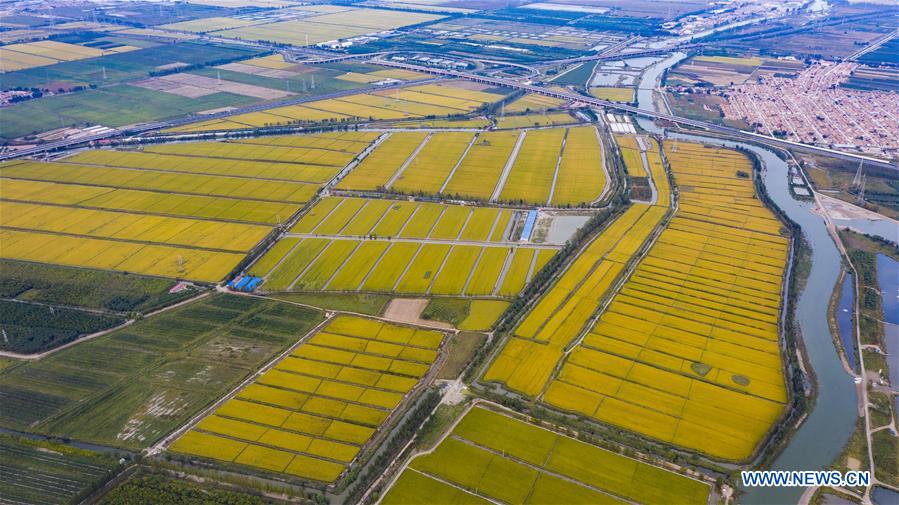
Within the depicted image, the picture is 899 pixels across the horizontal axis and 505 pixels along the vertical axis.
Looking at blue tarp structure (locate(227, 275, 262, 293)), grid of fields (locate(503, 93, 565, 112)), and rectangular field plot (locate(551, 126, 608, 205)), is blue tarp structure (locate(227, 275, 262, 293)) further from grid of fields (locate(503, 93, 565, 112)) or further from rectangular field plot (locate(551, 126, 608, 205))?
grid of fields (locate(503, 93, 565, 112))

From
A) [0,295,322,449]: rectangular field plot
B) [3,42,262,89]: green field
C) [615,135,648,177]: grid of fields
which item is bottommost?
[0,295,322,449]: rectangular field plot

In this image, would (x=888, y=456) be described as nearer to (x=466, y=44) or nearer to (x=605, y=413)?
(x=605, y=413)

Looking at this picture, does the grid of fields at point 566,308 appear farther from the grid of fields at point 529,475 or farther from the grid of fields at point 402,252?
the grid of fields at point 529,475

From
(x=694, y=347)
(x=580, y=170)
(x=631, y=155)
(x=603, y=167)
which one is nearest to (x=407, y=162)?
(x=580, y=170)

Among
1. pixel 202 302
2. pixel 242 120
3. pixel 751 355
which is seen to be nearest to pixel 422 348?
pixel 202 302

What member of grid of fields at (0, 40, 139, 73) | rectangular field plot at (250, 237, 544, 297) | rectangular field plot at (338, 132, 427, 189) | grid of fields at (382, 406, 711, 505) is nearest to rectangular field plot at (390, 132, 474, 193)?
rectangular field plot at (338, 132, 427, 189)
